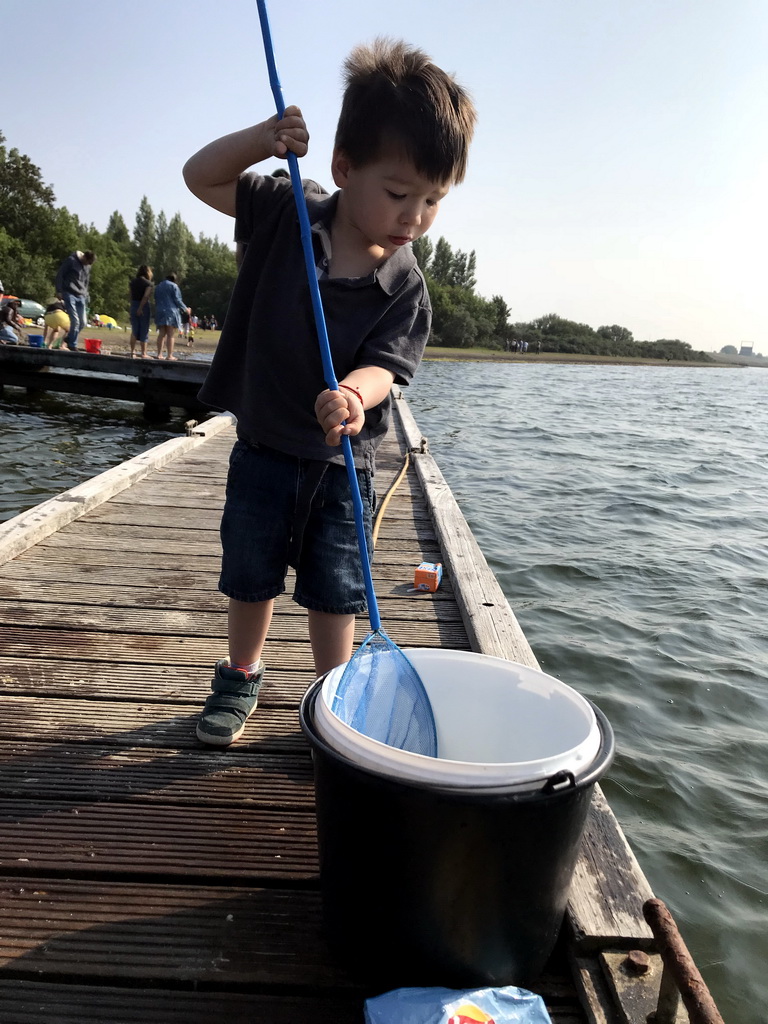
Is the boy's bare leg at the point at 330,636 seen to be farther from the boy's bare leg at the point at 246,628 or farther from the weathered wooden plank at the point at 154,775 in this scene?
the weathered wooden plank at the point at 154,775

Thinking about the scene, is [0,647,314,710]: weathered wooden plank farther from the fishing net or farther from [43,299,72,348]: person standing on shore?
[43,299,72,348]: person standing on shore

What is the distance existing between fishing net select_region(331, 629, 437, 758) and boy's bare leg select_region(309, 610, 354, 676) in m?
0.45

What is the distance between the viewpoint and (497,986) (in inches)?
51.3

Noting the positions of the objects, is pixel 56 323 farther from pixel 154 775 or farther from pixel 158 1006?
pixel 158 1006

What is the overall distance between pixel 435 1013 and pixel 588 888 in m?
0.45

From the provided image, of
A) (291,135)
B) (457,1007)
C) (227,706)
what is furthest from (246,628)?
(291,135)

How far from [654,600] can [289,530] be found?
3.77 meters

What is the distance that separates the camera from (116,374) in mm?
12281

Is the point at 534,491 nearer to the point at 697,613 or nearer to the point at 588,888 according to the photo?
the point at 697,613

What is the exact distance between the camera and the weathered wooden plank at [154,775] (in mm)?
1839

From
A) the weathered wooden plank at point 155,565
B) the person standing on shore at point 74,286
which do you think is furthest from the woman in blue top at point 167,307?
the weathered wooden plank at point 155,565

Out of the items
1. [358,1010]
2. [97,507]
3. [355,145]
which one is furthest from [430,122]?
[97,507]

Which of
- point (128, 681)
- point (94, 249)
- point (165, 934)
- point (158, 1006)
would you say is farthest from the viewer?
point (94, 249)

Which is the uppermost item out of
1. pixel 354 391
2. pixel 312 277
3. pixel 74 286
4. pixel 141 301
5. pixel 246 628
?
pixel 74 286
